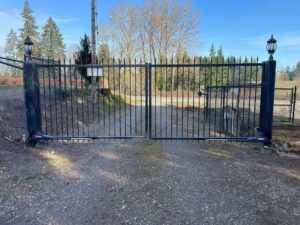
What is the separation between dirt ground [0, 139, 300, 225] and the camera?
97.1 inches

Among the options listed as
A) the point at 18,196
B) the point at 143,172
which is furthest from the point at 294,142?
the point at 18,196

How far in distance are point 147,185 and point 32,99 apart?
3020 mm

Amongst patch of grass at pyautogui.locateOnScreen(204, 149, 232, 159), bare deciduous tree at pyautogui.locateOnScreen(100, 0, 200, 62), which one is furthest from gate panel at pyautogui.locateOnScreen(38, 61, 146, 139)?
bare deciduous tree at pyautogui.locateOnScreen(100, 0, 200, 62)

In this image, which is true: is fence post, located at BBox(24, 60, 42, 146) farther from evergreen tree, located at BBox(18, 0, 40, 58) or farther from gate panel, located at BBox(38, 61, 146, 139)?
evergreen tree, located at BBox(18, 0, 40, 58)

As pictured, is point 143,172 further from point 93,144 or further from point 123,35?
point 123,35

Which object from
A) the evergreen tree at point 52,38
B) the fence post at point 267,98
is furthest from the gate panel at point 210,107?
the evergreen tree at point 52,38

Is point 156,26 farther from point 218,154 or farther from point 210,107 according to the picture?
point 218,154

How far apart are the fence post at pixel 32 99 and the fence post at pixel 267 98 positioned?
4.52 metres

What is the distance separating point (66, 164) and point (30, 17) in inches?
1614

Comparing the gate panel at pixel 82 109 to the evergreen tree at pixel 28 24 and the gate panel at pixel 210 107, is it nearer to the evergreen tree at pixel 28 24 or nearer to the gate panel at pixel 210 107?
the gate panel at pixel 210 107

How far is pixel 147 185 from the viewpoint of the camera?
126 inches

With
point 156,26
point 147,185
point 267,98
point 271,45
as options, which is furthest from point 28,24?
point 147,185

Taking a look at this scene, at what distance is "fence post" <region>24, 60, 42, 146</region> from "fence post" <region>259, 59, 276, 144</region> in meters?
4.52

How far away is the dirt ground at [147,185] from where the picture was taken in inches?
97.1
